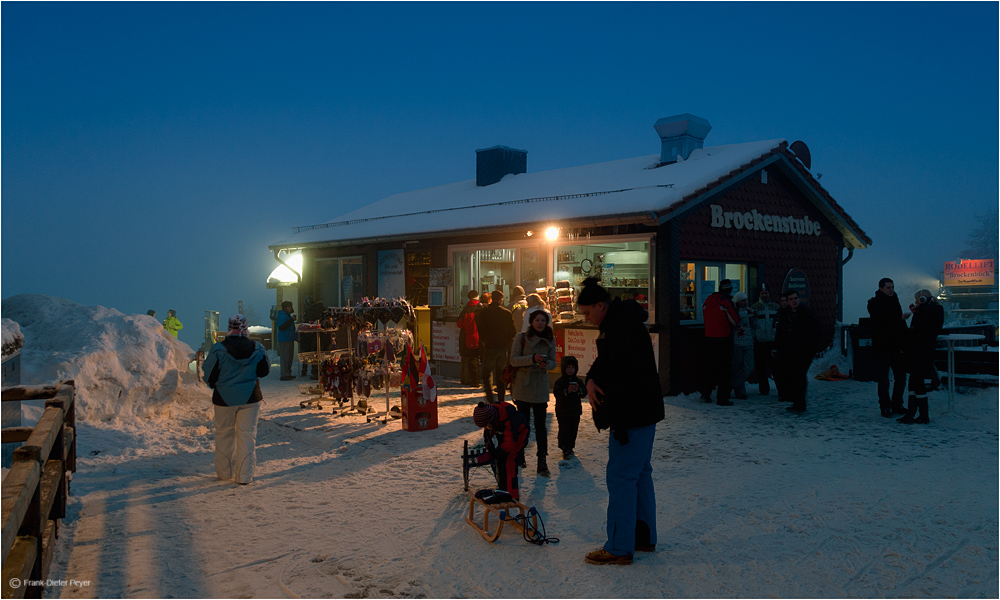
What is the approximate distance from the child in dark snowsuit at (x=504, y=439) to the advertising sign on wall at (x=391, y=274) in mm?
9544

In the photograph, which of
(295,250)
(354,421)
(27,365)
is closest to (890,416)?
(354,421)

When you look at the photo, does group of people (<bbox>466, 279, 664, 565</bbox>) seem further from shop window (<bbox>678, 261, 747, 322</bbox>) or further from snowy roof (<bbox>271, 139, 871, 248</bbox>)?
shop window (<bbox>678, 261, 747, 322</bbox>)

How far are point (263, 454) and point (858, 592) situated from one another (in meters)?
6.11

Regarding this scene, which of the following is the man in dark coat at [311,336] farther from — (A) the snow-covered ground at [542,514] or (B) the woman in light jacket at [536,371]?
(B) the woman in light jacket at [536,371]

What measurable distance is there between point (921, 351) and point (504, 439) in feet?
20.8

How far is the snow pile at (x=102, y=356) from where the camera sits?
8594 mm

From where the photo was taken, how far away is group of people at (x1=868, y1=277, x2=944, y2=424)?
867 cm

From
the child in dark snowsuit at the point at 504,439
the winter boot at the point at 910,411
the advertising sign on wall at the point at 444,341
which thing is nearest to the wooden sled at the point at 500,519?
the child in dark snowsuit at the point at 504,439

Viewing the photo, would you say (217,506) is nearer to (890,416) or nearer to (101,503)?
(101,503)

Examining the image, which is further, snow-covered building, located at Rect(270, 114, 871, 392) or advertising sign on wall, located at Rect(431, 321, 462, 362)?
advertising sign on wall, located at Rect(431, 321, 462, 362)

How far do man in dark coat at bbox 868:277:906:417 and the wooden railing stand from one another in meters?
9.14

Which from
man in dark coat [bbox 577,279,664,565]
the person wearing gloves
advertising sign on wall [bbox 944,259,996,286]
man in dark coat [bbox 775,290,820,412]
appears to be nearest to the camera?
man in dark coat [bbox 577,279,664,565]

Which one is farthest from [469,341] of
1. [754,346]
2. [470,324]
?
[754,346]

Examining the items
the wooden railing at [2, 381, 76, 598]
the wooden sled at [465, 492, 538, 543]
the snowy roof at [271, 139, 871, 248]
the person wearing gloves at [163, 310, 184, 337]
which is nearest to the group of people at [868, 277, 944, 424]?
the snowy roof at [271, 139, 871, 248]
